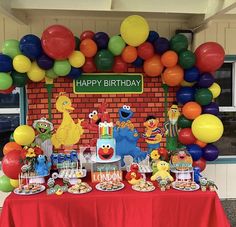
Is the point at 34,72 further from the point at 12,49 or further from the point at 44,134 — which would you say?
the point at 44,134

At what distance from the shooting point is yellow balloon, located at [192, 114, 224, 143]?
119 inches

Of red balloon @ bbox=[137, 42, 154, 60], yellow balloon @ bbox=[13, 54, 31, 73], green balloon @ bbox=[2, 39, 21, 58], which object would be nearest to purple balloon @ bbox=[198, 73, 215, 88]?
red balloon @ bbox=[137, 42, 154, 60]

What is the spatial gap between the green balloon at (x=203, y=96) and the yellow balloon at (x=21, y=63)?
5.87ft

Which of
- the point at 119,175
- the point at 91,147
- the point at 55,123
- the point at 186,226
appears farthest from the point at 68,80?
the point at 186,226

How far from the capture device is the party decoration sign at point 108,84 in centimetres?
351

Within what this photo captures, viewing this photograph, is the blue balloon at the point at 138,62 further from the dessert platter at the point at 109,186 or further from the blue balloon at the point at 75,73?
the dessert platter at the point at 109,186

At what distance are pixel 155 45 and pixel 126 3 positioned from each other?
0.52 meters

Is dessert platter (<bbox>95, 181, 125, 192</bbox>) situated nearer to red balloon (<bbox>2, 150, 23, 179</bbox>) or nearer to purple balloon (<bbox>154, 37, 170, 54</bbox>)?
red balloon (<bbox>2, 150, 23, 179</bbox>)

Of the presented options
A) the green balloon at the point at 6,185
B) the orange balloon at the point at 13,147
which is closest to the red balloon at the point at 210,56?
the orange balloon at the point at 13,147

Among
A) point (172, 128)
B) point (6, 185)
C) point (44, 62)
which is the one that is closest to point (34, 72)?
point (44, 62)

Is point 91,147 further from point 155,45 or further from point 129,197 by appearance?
point 155,45

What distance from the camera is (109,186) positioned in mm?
2660

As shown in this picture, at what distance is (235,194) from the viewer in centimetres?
392

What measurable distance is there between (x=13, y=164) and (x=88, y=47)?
4.51ft
